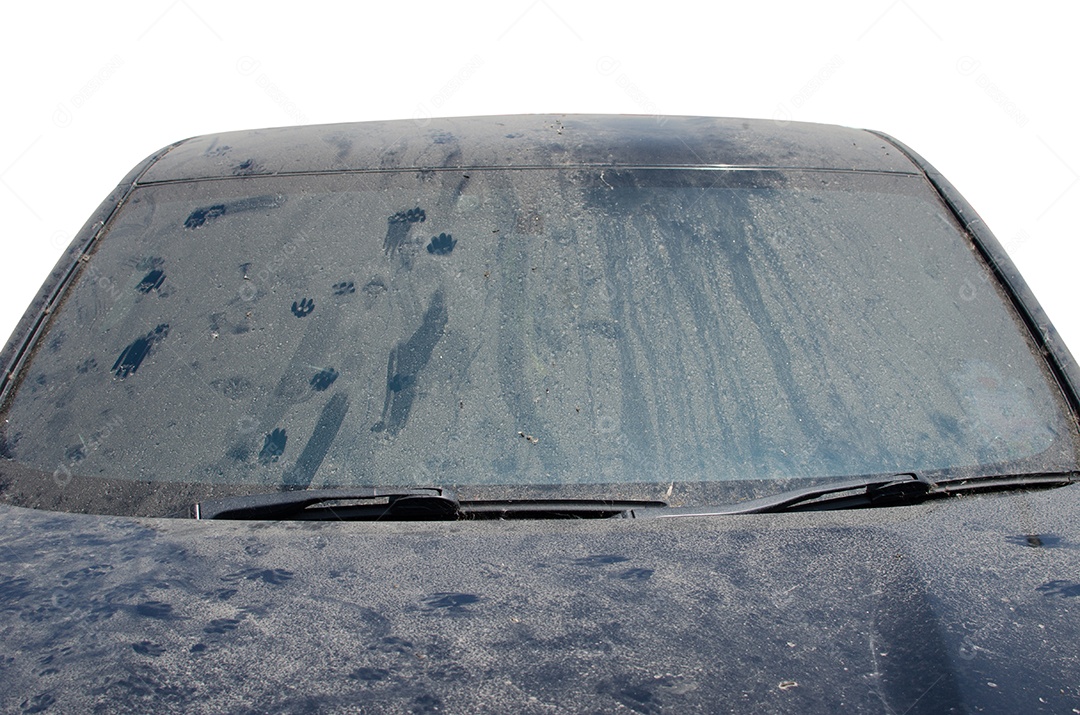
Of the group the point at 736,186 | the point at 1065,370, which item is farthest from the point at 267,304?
the point at 1065,370

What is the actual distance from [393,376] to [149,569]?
0.56 metres

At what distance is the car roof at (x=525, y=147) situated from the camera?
7.35 ft

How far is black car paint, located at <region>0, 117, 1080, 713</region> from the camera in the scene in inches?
45.1

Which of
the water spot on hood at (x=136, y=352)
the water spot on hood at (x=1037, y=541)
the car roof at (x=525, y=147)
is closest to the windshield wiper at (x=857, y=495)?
the water spot on hood at (x=1037, y=541)

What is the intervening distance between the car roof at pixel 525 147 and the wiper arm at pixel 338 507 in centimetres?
90

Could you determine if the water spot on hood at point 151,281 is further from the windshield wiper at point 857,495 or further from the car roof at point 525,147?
the windshield wiper at point 857,495

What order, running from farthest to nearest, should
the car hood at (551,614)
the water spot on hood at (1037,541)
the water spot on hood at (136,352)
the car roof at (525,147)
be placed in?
1. the car roof at (525,147)
2. the water spot on hood at (136,352)
3. the water spot on hood at (1037,541)
4. the car hood at (551,614)

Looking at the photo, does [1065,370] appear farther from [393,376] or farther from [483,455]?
[393,376]

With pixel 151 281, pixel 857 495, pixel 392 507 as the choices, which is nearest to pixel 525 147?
pixel 151 281

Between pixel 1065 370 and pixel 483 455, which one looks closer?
pixel 483 455

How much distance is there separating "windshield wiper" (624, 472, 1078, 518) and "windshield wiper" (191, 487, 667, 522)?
0.21 ft

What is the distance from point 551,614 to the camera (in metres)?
1.30

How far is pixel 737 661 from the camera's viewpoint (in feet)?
3.92

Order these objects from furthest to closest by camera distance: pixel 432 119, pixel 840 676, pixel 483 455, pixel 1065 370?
pixel 432 119, pixel 1065 370, pixel 483 455, pixel 840 676
